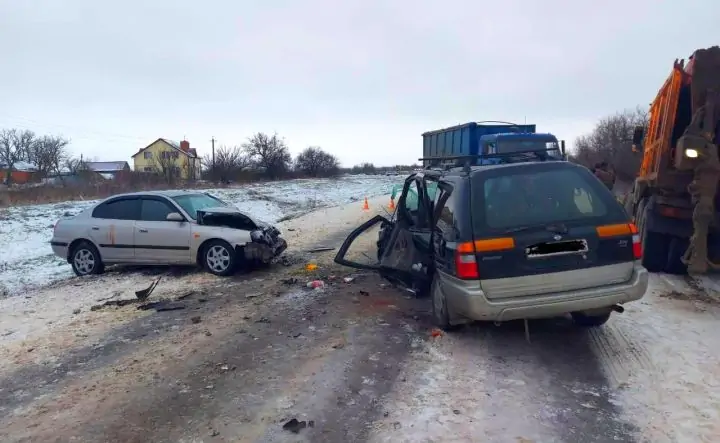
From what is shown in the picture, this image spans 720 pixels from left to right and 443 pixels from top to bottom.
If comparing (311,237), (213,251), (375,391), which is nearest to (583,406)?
(375,391)

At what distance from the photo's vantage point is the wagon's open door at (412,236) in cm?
611

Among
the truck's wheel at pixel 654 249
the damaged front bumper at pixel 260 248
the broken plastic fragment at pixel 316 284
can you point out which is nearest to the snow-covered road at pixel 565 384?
the truck's wheel at pixel 654 249

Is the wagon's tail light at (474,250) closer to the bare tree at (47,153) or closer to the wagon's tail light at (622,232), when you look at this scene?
the wagon's tail light at (622,232)

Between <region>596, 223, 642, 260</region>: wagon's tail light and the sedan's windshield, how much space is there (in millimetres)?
6876

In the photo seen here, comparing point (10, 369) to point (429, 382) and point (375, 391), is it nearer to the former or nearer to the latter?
point (375, 391)

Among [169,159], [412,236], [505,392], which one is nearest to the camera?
[505,392]

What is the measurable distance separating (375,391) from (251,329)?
223 cm

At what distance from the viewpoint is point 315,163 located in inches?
3329

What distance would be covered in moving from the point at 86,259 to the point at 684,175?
9794mm

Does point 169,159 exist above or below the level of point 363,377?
above

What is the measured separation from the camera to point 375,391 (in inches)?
171

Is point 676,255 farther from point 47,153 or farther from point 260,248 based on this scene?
point 47,153

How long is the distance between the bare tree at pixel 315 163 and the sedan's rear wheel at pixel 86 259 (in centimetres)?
7088

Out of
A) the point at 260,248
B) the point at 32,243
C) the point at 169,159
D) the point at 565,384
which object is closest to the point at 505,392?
the point at 565,384
